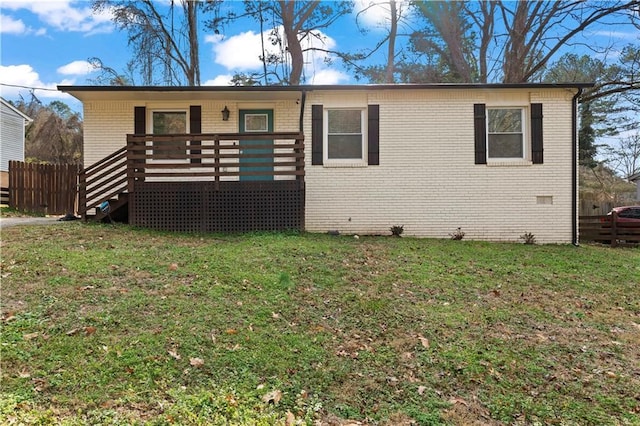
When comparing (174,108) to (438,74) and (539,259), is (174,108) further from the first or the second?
(438,74)

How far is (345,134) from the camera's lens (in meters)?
10.1

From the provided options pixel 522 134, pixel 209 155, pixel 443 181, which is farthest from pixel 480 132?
pixel 209 155

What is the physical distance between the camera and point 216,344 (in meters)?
3.60

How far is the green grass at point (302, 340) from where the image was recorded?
288cm

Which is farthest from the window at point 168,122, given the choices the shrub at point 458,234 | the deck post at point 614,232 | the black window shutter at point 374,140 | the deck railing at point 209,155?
the deck post at point 614,232

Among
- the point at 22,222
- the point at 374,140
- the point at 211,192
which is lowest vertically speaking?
the point at 22,222

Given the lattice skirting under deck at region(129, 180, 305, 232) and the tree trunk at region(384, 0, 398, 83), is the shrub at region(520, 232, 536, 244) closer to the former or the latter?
the lattice skirting under deck at region(129, 180, 305, 232)

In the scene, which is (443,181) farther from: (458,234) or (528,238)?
(528,238)

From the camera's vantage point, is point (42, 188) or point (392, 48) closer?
point (42, 188)

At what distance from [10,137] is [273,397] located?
82.9ft

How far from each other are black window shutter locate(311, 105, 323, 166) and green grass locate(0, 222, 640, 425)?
3861mm

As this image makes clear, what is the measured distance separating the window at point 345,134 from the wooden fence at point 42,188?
32.3ft

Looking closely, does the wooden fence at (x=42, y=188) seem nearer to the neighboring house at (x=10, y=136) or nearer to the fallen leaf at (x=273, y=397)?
the neighboring house at (x=10, y=136)

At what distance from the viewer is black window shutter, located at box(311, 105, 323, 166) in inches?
390
